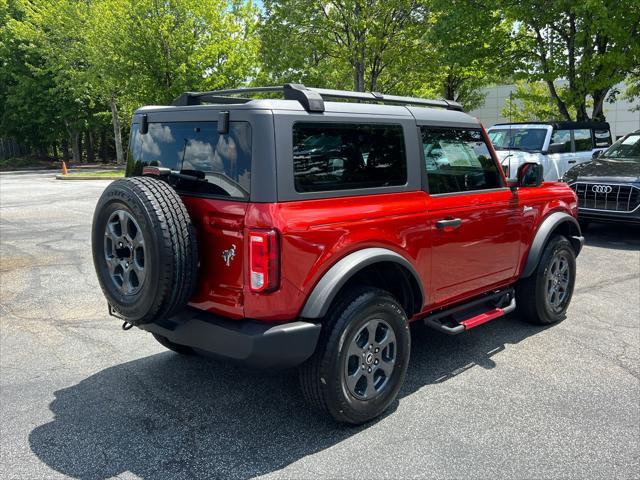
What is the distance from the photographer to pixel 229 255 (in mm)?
2957

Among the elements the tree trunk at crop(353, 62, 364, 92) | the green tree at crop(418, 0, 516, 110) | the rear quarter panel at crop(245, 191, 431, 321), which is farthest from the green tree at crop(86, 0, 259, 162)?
the rear quarter panel at crop(245, 191, 431, 321)

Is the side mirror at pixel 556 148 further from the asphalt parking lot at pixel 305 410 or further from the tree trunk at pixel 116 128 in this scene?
the tree trunk at pixel 116 128

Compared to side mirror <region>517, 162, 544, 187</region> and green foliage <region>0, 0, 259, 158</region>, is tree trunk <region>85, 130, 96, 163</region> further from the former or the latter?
side mirror <region>517, 162, 544, 187</region>

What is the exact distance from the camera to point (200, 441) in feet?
10.2

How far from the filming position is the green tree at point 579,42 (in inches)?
495

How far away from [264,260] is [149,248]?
0.62 meters

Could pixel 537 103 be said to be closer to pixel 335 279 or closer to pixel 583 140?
pixel 583 140

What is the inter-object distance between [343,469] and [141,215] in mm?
1714

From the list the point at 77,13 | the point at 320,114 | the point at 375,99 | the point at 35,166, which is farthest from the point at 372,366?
the point at 35,166

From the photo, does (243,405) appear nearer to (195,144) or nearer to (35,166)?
(195,144)

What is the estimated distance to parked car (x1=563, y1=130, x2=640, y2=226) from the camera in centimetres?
836

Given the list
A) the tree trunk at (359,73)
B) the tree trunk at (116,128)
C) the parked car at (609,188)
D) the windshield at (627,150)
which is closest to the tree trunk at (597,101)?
the windshield at (627,150)

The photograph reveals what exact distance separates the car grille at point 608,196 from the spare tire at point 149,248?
7.70m

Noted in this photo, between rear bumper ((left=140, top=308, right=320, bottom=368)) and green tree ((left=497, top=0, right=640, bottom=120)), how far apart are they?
40.4 feet
